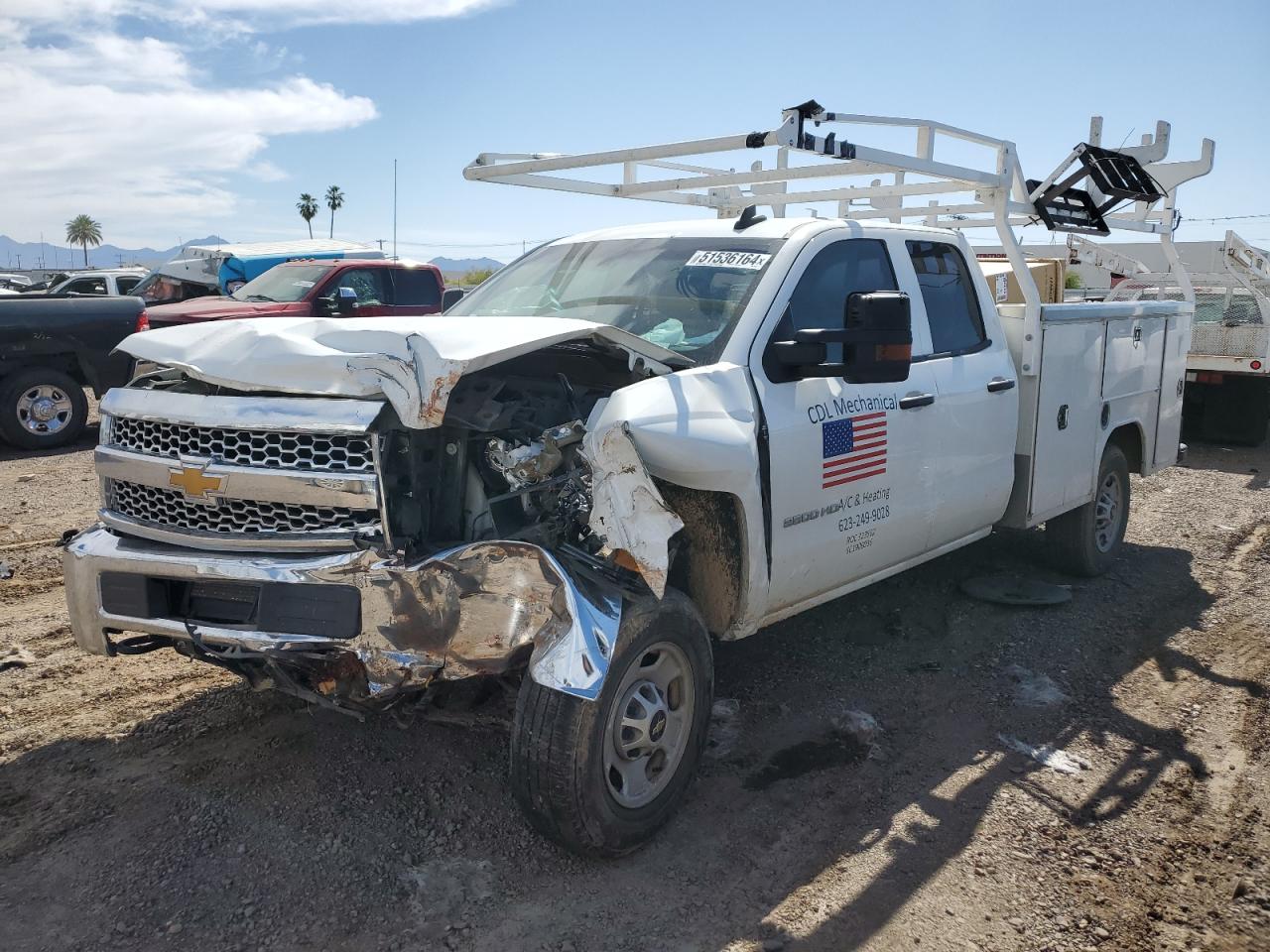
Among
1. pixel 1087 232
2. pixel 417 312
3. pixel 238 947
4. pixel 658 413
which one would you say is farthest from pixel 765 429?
pixel 417 312

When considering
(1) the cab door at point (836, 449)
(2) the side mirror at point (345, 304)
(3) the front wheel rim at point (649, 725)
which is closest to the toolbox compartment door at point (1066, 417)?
(1) the cab door at point (836, 449)

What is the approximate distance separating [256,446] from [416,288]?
34.8 ft

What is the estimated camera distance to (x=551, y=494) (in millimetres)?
3238

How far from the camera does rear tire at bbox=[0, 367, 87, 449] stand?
9.67 metres

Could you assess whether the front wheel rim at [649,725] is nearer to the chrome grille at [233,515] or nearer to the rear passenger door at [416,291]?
the chrome grille at [233,515]

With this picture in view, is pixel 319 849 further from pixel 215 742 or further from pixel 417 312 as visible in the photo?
pixel 417 312

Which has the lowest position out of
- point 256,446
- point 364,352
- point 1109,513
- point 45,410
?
point 1109,513

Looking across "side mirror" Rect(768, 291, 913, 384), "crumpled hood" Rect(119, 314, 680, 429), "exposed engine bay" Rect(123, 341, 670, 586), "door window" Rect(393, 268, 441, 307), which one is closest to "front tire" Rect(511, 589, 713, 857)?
"exposed engine bay" Rect(123, 341, 670, 586)

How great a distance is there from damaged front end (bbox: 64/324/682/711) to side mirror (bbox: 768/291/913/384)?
636 millimetres

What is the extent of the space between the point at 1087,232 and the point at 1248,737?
3.06 metres

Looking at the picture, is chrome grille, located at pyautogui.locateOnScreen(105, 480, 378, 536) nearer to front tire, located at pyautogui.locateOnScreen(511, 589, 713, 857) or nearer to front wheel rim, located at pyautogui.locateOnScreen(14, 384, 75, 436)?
front tire, located at pyautogui.locateOnScreen(511, 589, 713, 857)

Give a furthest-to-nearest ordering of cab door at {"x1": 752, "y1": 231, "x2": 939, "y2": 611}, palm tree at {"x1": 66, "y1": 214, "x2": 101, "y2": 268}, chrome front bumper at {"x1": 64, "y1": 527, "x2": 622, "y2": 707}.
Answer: palm tree at {"x1": 66, "y1": 214, "x2": 101, "y2": 268}
cab door at {"x1": 752, "y1": 231, "x2": 939, "y2": 611}
chrome front bumper at {"x1": 64, "y1": 527, "x2": 622, "y2": 707}

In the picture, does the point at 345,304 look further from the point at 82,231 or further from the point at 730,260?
the point at 82,231

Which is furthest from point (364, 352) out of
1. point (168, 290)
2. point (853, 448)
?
point (168, 290)
